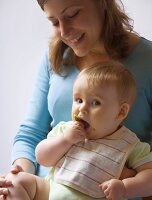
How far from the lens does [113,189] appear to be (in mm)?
980

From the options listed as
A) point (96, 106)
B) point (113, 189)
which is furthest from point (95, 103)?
point (113, 189)

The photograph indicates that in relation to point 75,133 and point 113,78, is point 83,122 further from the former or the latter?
point 113,78

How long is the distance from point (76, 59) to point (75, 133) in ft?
1.30

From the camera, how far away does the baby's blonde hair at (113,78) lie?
1041 millimetres

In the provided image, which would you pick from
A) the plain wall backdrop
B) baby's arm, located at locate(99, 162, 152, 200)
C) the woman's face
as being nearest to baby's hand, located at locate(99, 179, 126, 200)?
baby's arm, located at locate(99, 162, 152, 200)

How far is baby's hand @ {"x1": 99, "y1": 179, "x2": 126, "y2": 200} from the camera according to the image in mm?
979

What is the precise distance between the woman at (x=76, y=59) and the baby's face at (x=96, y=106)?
20 cm

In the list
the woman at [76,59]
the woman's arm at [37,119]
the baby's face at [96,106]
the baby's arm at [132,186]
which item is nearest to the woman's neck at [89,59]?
the woman at [76,59]

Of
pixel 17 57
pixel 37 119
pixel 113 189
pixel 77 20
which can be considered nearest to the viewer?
pixel 113 189

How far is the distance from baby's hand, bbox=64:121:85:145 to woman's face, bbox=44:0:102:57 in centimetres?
28

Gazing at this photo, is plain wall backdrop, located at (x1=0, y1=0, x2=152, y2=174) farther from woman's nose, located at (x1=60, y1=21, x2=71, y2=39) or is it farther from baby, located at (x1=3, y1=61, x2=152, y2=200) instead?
baby, located at (x1=3, y1=61, x2=152, y2=200)

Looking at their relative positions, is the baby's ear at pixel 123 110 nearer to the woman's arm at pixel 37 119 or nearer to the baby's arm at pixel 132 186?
the baby's arm at pixel 132 186

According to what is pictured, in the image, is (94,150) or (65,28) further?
(65,28)

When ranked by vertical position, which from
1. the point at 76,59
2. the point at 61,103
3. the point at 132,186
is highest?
the point at 76,59
